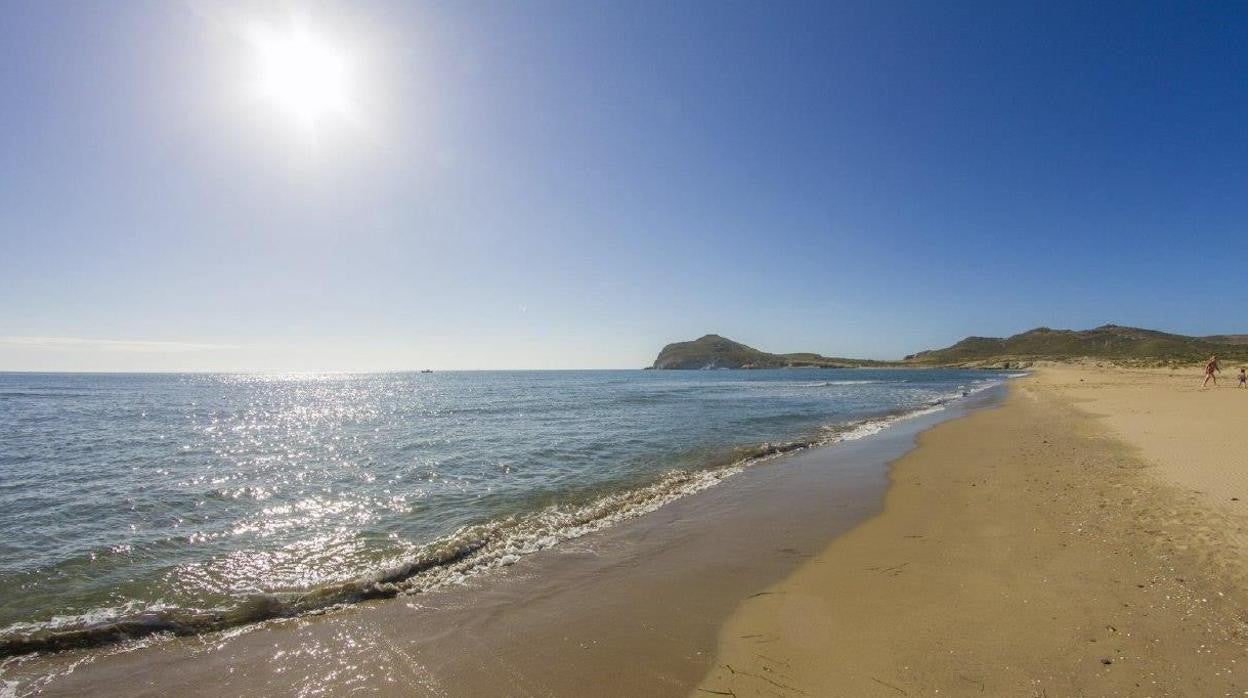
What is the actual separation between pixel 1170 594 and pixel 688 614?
620 centimetres

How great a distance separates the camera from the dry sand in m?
5.09

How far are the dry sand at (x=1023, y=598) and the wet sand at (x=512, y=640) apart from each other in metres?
0.71

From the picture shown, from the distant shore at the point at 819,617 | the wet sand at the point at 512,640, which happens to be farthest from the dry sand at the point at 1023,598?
the wet sand at the point at 512,640

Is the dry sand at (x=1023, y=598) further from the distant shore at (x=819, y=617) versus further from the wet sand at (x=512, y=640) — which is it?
the wet sand at (x=512, y=640)

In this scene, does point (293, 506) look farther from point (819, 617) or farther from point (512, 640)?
point (819, 617)

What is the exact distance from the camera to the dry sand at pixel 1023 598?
509 cm

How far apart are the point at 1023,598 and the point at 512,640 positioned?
22.5 ft

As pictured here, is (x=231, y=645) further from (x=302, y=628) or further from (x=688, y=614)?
(x=688, y=614)

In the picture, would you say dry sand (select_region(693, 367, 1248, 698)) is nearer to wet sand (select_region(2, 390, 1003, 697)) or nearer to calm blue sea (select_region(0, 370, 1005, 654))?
wet sand (select_region(2, 390, 1003, 697))

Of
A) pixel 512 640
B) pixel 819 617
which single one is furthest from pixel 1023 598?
pixel 512 640

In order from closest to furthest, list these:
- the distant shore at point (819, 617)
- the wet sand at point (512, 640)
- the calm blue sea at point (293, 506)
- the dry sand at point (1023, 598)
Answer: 1. the dry sand at point (1023, 598)
2. the distant shore at point (819, 617)
3. the wet sand at point (512, 640)
4. the calm blue sea at point (293, 506)

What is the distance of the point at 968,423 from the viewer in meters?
27.6

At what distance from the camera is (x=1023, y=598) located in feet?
22.0

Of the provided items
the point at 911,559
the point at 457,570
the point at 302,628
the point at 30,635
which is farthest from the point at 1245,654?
the point at 30,635
